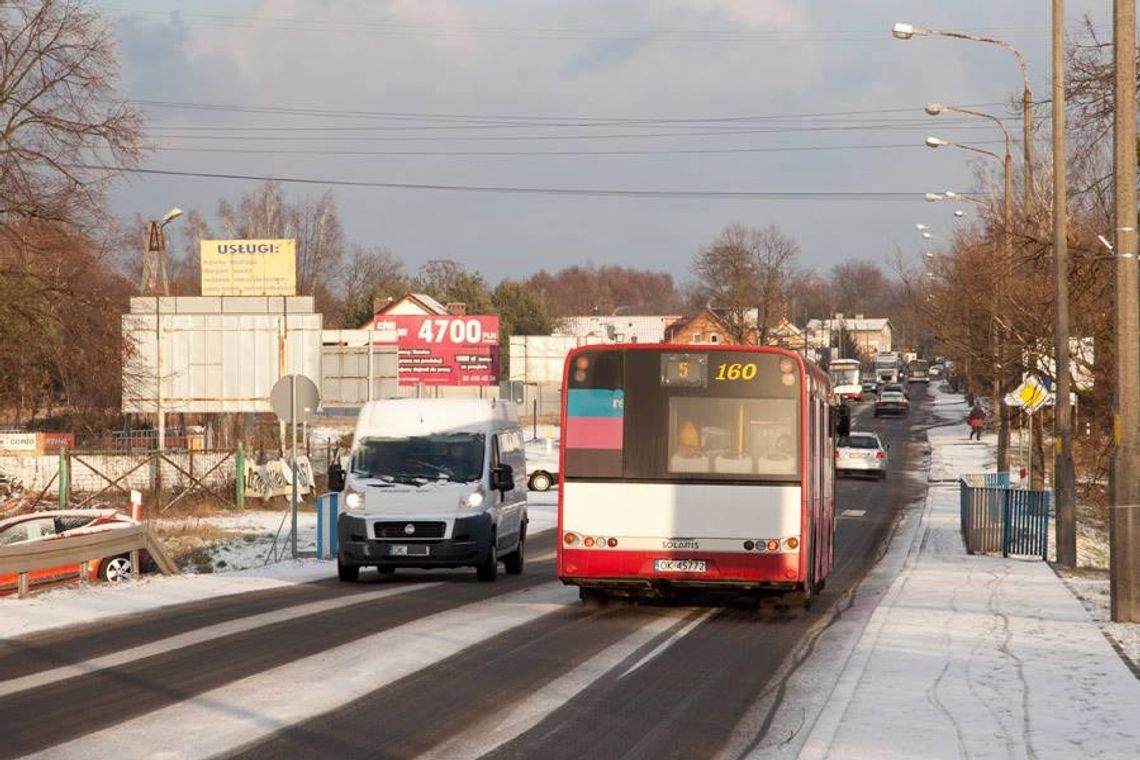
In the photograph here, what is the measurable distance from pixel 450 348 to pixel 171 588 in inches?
2377

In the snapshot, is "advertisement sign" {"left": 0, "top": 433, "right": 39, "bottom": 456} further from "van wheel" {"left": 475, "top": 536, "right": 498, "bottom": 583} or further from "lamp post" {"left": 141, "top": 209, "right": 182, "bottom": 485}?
"van wheel" {"left": 475, "top": 536, "right": 498, "bottom": 583}

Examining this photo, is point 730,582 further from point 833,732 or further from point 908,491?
point 908,491

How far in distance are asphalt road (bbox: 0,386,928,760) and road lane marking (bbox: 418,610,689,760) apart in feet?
0.07

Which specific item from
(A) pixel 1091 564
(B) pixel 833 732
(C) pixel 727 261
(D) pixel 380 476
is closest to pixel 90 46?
(D) pixel 380 476

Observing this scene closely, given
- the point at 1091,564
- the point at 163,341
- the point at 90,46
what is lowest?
the point at 1091,564

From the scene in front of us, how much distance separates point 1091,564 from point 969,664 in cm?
1769

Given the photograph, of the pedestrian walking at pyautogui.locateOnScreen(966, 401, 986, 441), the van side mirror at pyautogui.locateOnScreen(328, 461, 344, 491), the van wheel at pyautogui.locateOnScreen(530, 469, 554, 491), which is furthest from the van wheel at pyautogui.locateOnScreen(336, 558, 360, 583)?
the pedestrian walking at pyautogui.locateOnScreen(966, 401, 986, 441)

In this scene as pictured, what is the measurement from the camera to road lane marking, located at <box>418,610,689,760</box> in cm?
961

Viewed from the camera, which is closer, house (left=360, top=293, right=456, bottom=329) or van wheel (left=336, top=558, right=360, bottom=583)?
van wheel (left=336, top=558, right=360, bottom=583)

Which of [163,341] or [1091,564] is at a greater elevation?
[163,341]

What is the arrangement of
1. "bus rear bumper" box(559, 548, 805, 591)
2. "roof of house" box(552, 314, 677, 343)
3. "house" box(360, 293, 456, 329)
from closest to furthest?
"bus rear bumper" box(559, 548, 805, 591) → "house" box(360, 293, 456, 329) → "roof of house" box(552, 314, 677, 343)

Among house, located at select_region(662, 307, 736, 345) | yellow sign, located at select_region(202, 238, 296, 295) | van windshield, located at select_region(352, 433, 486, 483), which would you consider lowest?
van windshield, located at select_region(352, 433, 486, 483)

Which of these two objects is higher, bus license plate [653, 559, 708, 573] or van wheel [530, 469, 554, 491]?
bus license plate [653, 559, 708, 573]

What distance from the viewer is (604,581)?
17.8m
